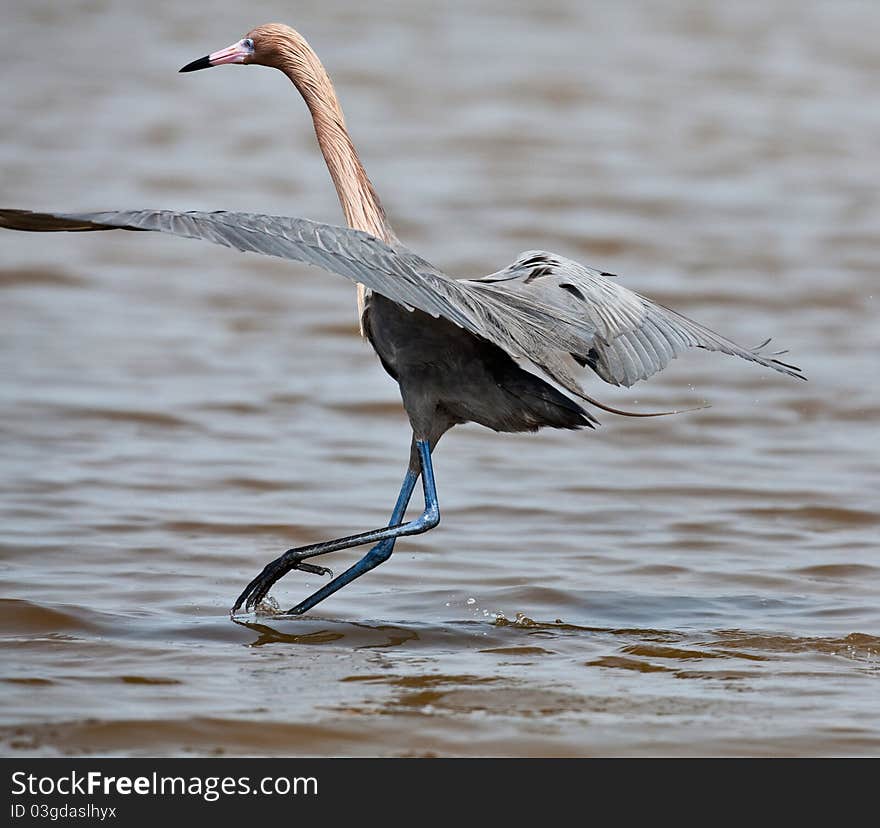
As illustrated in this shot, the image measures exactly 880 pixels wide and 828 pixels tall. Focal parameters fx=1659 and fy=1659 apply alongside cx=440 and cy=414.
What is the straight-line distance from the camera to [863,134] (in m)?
17.4

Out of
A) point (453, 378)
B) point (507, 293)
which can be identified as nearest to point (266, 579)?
point (453, 378)

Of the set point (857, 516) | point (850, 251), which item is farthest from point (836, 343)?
point (857, 516)

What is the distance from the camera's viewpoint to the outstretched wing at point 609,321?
5902mm

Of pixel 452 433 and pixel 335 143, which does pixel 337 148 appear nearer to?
pixel 335 143

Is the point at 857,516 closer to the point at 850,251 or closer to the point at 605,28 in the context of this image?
the point at 850,251

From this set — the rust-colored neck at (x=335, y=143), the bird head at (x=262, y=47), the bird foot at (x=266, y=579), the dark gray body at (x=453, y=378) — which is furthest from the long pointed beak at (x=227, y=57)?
the bird foot at (x=266, y=579)

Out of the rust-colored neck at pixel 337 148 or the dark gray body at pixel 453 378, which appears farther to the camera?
the rust-colored neck at pixel 337 148

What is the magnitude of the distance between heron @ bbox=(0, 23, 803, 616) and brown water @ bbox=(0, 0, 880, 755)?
0.75 m

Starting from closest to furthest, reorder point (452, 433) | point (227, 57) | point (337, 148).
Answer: point (337, 148), point (227, 57), point (452, 433)

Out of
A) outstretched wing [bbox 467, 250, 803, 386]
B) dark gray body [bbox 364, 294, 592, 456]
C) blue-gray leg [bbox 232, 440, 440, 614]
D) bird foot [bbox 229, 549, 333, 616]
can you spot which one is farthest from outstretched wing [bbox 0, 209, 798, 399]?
bird foot [bbox 229, 549, 333, 616]

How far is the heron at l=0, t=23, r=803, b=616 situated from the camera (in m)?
5.32

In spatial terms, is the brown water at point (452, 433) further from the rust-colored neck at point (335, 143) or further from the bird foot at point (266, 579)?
the rust-colored neck at point (335, 143)

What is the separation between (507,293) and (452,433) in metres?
3.84

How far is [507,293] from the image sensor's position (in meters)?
5.91
